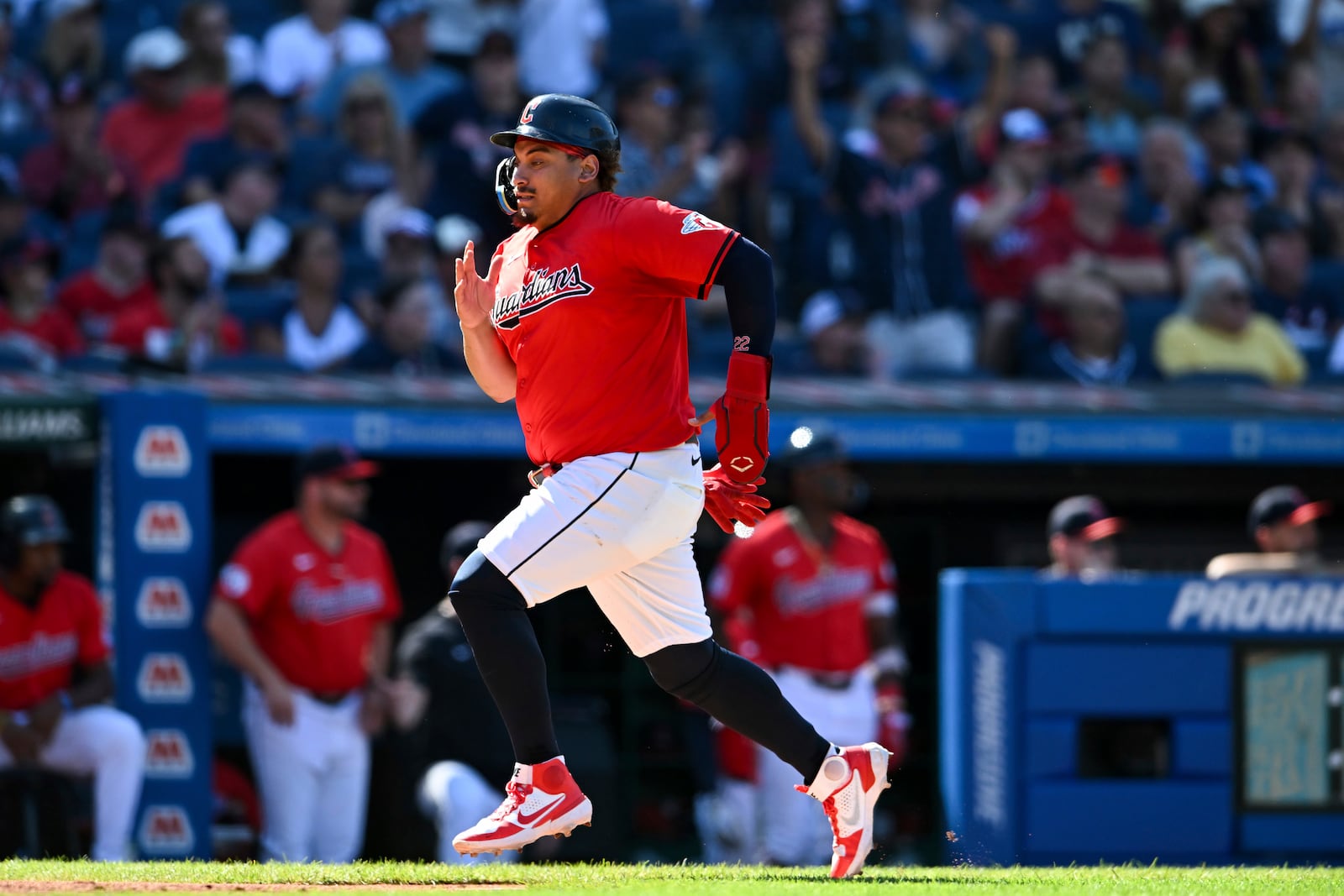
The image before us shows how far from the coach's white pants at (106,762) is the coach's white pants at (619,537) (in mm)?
3181

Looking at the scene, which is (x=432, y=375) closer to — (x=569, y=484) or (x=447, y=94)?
(x=447, y=94)

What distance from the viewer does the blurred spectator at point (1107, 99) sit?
1072 centimetres

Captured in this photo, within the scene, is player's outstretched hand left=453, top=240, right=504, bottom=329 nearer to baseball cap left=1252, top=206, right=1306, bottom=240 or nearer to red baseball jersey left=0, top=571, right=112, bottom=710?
red baseball jersey left=0, top=571, right=112, bottom=710

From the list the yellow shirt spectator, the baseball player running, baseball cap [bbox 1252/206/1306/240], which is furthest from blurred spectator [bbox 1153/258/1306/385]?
the baseball player running

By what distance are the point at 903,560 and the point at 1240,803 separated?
2.71 metres

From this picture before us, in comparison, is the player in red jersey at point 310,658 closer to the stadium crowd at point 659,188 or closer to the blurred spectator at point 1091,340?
the stadium crowd at point 659,188

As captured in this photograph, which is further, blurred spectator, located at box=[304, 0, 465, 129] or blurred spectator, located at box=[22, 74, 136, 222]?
blurred spectator, located at box=[304, 0, 465, 129]

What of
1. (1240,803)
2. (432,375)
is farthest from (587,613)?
(1240,803)

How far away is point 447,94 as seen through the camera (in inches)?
361

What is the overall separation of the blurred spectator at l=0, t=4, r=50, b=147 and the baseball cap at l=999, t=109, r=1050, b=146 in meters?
5.02

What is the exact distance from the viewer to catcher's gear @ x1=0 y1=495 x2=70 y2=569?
660cm

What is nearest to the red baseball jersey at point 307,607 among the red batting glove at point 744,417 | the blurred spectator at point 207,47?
the blurred spectator at point 207,47

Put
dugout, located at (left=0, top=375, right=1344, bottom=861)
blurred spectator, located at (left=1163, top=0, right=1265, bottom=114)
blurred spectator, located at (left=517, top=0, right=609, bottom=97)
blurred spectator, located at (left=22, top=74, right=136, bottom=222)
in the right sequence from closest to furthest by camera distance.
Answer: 1. dugout, located at (left=0, top=375, right=1344, bottom=861)
2. blurred spectator, located at (left=22, top=74, right=136, bottom=222)
3. blurred spectator, located at (left=517, top=0, right=609, bottom=97)
4. blurred spectator, located at (left=1163, top=0, right=1265, bottom=114)

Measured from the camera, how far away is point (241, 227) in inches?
333
